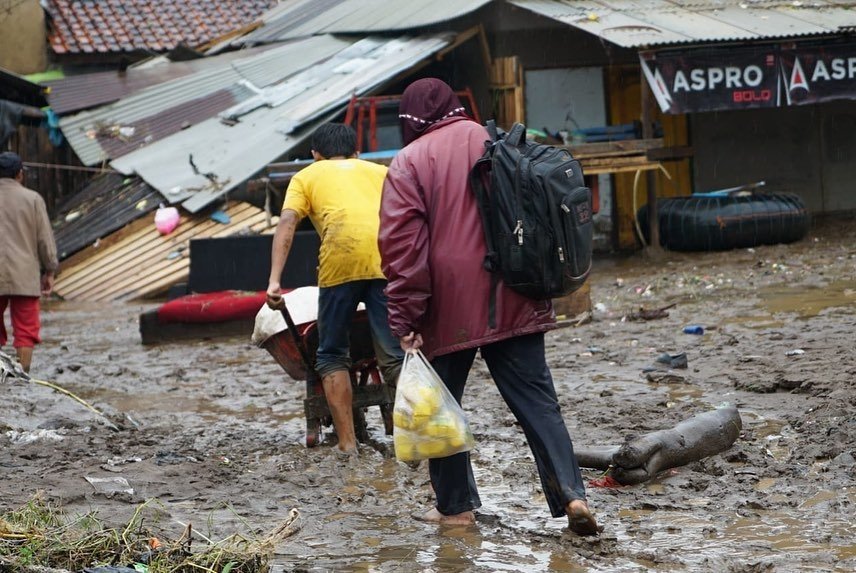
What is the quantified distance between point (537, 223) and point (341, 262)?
68.5 inches

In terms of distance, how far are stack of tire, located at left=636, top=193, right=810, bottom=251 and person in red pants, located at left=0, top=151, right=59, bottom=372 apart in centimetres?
925

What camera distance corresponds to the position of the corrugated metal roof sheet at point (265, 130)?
52.3ft

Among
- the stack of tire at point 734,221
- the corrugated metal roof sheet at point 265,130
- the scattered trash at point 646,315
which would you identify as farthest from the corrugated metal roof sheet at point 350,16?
the scattered trash at point 646,315

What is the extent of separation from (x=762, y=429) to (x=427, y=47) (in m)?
11.3

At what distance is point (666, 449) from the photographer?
541 centimetres

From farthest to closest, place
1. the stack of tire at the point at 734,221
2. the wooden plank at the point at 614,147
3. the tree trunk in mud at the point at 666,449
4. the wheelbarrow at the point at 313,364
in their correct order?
the wooden plank at the point at 614,147, the stack of tire at the point at 734,221, the wheelbarrow at the point at 313,364, the tree trunk in mud at the point at 666,449

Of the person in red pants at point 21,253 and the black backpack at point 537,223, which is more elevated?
the black backpack at point 537,223

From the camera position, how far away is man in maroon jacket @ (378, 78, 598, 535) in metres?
4.56

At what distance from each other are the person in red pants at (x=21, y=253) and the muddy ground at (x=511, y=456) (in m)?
0.63

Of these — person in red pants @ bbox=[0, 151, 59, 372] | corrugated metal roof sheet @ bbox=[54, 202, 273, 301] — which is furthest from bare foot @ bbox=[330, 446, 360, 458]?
corrugated metal roof sheet @ bbox=[54, 202, 273, 301]

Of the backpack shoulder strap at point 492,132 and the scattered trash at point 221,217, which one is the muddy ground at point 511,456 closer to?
the backpack shoulder strap at point 492,132

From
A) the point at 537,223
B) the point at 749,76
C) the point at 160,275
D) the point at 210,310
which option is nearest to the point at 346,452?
the point at 537,223

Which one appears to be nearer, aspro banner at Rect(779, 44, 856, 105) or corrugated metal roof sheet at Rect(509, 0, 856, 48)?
corrugated metal roof sheet at Rect(509, 0, 856, 48)

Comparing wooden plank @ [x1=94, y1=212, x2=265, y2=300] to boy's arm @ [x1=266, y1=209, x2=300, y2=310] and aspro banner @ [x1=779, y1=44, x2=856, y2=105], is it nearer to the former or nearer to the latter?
aspro banner @ [x1=779, y1=44, x2=856, y2=105]
